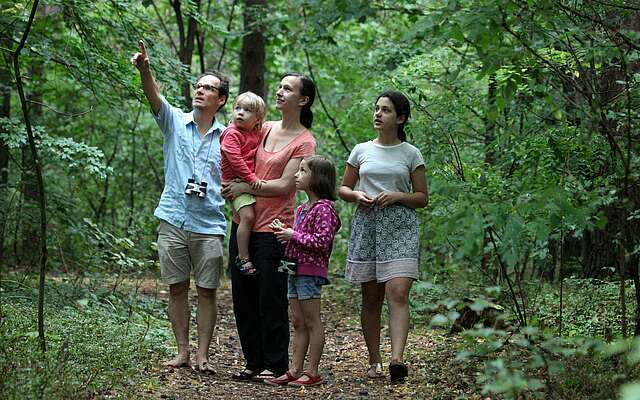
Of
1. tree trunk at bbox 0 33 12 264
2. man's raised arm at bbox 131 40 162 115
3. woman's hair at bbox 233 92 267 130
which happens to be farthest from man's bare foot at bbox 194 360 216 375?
tree trunk at bbox 0 33 12 264

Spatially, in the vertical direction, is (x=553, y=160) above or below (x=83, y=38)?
below

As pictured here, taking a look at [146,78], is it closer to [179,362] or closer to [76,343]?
[76,343]

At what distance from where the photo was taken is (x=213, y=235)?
5.95 m

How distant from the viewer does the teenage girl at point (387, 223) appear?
18.5 feet

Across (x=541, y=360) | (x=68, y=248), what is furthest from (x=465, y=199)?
(x=68, y=248)

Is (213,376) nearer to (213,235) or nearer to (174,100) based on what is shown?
(213,235)

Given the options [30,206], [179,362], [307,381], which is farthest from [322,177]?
[30,206]

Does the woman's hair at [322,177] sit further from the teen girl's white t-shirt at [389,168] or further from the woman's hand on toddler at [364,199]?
the teen girl's white t-shirt at [389,168]

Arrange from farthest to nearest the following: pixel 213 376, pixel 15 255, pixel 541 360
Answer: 1. pixel 15 255
2. pixel 213 376
3. pixel 541 360

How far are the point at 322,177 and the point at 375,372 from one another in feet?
5.04

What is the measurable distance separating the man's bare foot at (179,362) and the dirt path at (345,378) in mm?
57

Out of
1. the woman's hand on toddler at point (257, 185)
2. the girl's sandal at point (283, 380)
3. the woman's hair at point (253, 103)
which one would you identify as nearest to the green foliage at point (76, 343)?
the girl's sandal at point (283, 380)

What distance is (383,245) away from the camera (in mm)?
5723

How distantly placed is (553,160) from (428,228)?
4.11 metres
